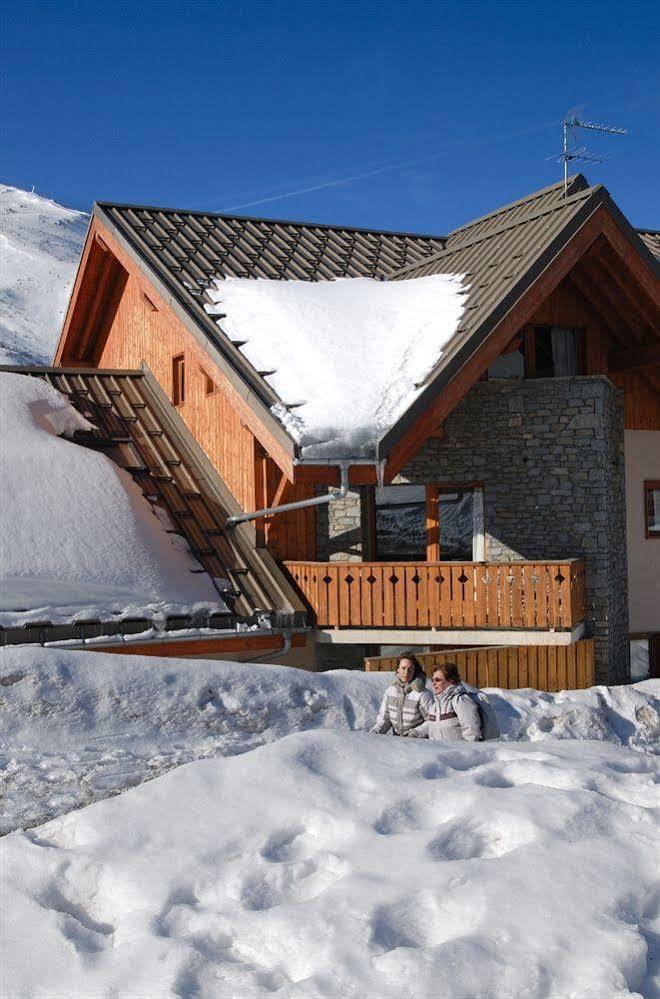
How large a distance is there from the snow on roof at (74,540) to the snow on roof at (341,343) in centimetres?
266

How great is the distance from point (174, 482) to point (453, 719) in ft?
28.5

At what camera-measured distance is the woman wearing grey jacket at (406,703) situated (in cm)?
890

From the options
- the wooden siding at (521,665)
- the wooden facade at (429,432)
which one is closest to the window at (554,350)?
the wooden facade at (429,432)

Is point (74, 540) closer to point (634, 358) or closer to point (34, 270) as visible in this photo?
point (634, 358)

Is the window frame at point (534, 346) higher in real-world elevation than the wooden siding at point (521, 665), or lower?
higher

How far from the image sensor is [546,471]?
52.8ft

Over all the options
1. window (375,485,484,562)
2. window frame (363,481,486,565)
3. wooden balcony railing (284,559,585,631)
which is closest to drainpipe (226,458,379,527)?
wooden balcony railing (284,559,585,631)

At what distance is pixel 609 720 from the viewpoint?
44.5 ft

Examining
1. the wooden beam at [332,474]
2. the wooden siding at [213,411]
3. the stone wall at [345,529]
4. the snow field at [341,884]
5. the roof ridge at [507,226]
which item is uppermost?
the roof ridge at [507,226]

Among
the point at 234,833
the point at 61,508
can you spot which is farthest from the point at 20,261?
the point at 234,833

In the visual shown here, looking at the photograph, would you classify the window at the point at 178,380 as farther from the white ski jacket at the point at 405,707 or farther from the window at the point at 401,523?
the white ski jacket at the point at 405,707

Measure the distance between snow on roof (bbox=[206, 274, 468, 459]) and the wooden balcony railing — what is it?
232 centimetres

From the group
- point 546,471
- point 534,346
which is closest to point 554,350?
point 534,346

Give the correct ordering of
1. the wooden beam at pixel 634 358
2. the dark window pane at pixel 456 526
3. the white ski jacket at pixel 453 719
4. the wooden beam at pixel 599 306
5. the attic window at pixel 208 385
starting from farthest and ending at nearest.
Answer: the dark window pane at pixel 456 526
the wooden beam at pixel 634 358
the attic window at pixel 208 385
the wooden beam at pixel 599 306
the white ski jacket at pixel 453 719
